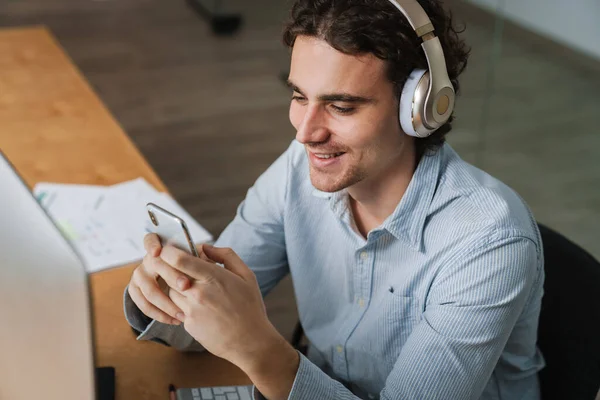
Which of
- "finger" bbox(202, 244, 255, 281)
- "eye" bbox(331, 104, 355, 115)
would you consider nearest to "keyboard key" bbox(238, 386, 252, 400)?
"finger" bbox(202, 244, 255, 281)

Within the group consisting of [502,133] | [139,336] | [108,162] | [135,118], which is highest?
[139,336]

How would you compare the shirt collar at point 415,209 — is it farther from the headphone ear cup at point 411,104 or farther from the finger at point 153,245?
the finger at point 153,245

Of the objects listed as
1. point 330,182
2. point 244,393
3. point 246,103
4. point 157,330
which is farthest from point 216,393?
point 246,103

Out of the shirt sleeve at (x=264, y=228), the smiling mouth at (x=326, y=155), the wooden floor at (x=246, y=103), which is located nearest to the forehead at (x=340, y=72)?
the smiling mouth at (x=326, y=155)

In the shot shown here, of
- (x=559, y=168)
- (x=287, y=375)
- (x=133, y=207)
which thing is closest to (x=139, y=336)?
(x=287, y=375)

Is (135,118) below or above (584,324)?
below

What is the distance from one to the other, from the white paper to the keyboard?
1.32ft

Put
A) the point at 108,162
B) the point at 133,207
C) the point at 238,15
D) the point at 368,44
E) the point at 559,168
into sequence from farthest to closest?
the point at 238,15 < the point at 559,168 < the point at 108,162 < the point at 133,207 < the point at 368,44

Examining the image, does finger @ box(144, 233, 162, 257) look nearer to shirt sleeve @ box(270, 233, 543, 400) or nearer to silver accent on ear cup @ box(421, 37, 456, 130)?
shirt sleeve @ box(270, 233, 543, 400)

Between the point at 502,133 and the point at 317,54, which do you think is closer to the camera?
the point at 317,54

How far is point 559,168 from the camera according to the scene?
2.91m

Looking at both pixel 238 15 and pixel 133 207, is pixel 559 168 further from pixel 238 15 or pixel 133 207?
pixel 238 15

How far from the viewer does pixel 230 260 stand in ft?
3.59

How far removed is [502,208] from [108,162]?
1.02m
